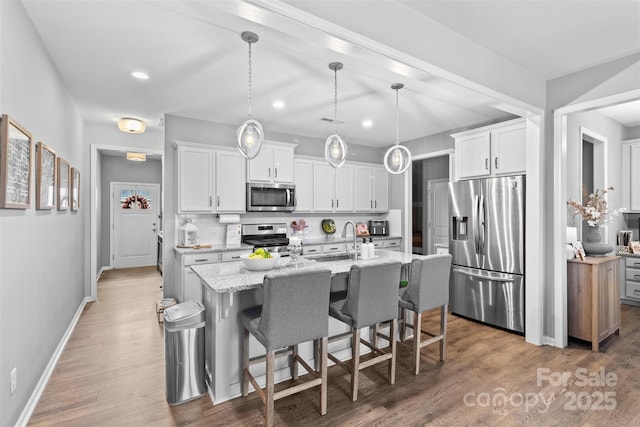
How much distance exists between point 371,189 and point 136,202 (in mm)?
5626

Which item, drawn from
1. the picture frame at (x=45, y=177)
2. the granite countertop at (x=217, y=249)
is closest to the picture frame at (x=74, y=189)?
the picture frame at (x=45, y=177)

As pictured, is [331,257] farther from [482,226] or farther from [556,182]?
[556,182]

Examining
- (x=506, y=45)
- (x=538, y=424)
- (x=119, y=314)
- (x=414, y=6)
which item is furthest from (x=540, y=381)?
(x=119, y=314)

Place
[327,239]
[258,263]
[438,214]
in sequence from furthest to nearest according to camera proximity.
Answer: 1. [438,214]
2. [327,239]
3. [258,263]

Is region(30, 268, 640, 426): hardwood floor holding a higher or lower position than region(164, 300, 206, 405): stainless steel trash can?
lower

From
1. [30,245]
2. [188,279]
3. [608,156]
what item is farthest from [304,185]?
[608,156]

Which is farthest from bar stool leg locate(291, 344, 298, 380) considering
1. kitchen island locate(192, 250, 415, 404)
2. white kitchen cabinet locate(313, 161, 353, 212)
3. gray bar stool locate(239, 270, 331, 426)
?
white kitchen cabinet locate(313, 161, 353, 212)

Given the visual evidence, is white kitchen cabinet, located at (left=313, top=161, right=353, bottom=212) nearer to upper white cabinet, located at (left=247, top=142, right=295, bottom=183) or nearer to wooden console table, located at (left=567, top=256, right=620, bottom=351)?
upper white cabinet, located at (left=247, top=142, right=295, bottom=183)

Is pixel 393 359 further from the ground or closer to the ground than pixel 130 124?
closer to the ground

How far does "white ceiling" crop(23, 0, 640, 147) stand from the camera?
2.15m

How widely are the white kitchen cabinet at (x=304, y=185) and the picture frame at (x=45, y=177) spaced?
10.3 feet

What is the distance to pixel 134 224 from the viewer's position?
25.3ft

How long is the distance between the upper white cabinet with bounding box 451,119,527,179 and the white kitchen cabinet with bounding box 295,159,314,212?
2.27m

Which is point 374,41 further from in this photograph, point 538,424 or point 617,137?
point 617,137
